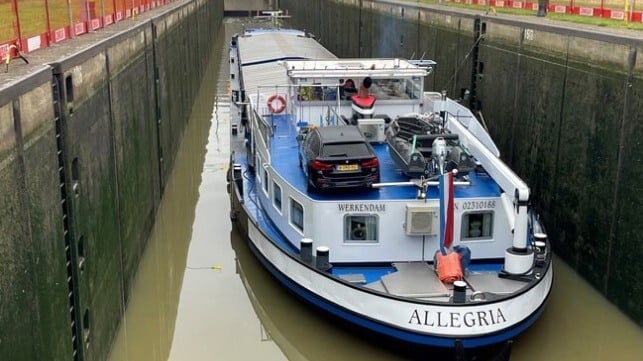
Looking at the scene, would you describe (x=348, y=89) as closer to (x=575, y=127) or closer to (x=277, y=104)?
(x=277, y=104)

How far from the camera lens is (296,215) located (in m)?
12.3

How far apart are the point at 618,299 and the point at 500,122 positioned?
22.3 feet

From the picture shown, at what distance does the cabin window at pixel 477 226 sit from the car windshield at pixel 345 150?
1952 mm

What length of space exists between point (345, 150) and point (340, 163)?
1.05 feet

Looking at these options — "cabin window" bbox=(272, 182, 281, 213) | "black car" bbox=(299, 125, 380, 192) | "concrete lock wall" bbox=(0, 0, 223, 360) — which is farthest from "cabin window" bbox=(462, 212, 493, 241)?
"concrete lock wall" bbox=(0, 0, 223, 360)

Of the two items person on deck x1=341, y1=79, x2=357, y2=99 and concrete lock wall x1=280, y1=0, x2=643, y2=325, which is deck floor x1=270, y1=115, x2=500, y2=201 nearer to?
person on deck x1=341, y1=79, x2=357, y2=99

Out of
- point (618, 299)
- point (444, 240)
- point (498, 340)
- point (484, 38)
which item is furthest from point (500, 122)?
point (498, 340)

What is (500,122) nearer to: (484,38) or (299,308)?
(484,38)

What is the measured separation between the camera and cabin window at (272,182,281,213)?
13.1 m

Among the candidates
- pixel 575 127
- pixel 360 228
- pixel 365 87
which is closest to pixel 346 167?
pixel 360 228

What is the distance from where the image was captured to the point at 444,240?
10758 mm

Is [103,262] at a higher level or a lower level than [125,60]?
lower

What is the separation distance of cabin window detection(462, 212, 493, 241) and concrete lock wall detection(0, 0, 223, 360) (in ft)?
18.4

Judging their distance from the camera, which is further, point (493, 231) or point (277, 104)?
point (277, 104)
